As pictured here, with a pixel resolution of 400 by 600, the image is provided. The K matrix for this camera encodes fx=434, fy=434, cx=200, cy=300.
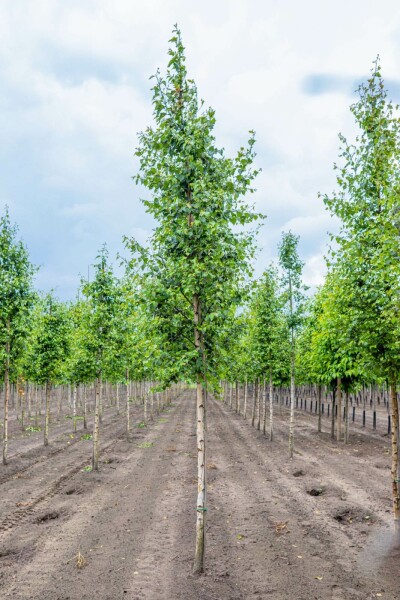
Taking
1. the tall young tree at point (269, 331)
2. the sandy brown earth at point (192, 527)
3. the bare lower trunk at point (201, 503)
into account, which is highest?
the tall young tree at point (269, 331)

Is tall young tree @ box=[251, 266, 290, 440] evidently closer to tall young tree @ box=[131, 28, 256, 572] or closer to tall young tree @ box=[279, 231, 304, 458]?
tall young tree @ box=[279, 231, 304, 458]

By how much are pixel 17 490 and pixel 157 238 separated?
495 inches

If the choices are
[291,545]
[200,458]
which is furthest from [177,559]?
[291,545]

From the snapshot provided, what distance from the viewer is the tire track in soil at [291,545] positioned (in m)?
8.98

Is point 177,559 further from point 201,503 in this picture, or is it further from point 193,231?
point 193,231

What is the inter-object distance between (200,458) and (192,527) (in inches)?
156

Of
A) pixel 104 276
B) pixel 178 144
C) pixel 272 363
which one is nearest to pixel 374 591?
pixel 178 144

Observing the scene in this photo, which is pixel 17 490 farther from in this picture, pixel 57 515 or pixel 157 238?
pixel 157 238

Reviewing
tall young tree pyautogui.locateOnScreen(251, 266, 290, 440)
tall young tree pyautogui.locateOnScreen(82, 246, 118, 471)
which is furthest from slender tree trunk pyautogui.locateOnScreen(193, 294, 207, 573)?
tall young tree pyautogui.locateOnScreen(251, 266, 290, 440)

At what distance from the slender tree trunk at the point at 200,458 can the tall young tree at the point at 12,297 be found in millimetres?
13069

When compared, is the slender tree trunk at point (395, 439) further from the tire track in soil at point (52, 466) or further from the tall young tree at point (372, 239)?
the tire track in soil at point (52, 466)

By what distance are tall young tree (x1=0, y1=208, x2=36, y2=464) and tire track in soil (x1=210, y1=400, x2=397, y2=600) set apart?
466 inches

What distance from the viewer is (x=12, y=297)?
2064cm

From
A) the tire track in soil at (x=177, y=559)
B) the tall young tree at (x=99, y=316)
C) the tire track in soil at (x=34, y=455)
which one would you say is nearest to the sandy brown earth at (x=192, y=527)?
the tire track in soil at (x=177, y=559)
